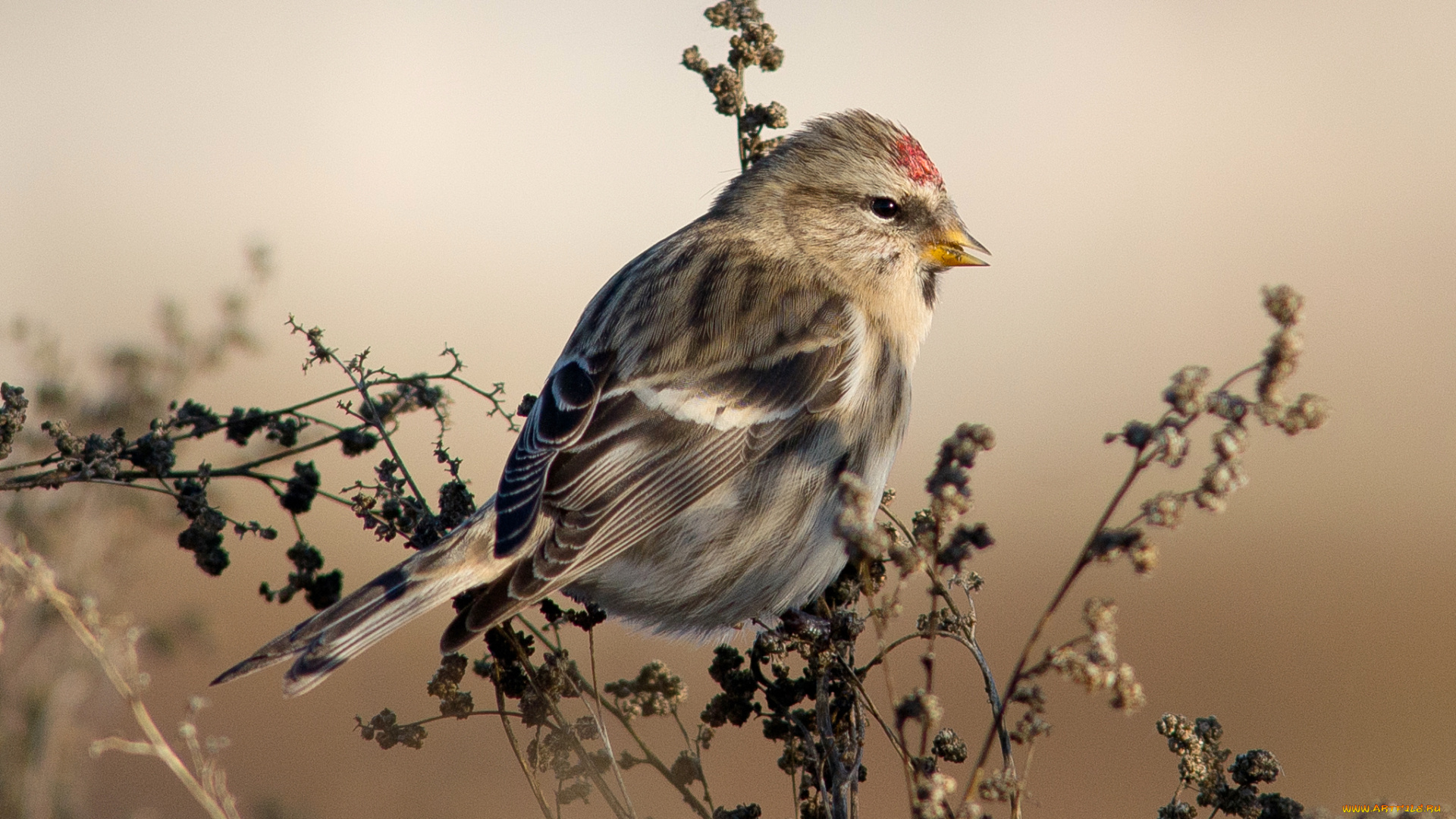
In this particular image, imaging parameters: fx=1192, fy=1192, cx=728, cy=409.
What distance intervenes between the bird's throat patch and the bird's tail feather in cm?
167

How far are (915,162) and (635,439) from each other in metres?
1.34

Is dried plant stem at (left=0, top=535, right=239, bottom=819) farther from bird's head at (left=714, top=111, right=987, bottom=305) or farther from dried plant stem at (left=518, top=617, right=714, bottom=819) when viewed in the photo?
bird's head at (left=714, top=111, right=987, bottom=305)

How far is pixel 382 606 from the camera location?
94.6 inches

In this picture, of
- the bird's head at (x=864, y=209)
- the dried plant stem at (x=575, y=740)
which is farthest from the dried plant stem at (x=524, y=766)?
the bird's head at (x=864, y=209)

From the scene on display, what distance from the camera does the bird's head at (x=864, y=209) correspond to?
11.5ft

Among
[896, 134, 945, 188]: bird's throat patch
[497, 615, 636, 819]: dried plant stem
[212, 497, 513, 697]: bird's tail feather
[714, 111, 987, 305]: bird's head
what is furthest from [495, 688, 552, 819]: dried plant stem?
[896, 134, 945, 188]: bird's throat patch

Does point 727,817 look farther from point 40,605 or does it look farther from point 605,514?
point 40,605

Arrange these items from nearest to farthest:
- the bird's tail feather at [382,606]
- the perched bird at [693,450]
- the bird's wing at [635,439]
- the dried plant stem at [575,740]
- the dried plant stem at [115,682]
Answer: the dried plant stem at [115,682] → the dried plant stem at [575,740] → the bird's tail feather at [382,606] → the perched bird at [693,450] → the bird's wing at [635,439]

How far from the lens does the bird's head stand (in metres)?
3.50

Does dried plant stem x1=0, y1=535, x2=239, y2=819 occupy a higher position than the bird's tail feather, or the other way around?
the bird's tail feather

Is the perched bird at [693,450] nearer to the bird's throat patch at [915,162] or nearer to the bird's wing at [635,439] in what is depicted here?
the bird's wing at [635,439]

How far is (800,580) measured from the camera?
9.43ft

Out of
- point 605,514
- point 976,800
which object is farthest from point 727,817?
point 605,514


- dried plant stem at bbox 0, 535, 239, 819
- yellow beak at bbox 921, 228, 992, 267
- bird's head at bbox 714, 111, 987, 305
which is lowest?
dried plant stem at bbox 0, 535, 239, 819
